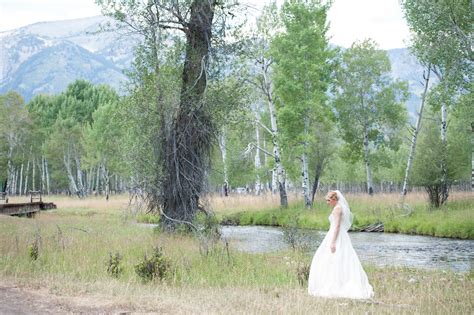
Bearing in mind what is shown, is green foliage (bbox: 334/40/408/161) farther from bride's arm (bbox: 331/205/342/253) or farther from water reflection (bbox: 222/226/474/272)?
bride's arm (bbox: 331/205/342/253)

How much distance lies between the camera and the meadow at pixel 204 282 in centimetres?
882

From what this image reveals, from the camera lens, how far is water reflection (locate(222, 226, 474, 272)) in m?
16.7

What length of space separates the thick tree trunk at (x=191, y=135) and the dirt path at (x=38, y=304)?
9.10 meters

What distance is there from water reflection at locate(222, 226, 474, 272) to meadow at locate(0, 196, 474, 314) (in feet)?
8.86

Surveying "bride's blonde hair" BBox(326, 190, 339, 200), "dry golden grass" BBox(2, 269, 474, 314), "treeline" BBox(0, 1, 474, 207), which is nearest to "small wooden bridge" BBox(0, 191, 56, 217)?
"treeline" BBox(0, 1, 474, 207)

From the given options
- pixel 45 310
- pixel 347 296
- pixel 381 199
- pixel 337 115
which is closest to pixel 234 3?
pixel 347 296

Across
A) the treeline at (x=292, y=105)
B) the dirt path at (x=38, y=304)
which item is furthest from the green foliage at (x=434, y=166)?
the dirt path at (x=38, y=304)

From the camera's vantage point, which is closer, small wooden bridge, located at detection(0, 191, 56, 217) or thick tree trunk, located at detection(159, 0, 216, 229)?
thick tree trunk, located at detection(159, 0, 216, 229)

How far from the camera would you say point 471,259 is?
17.2m

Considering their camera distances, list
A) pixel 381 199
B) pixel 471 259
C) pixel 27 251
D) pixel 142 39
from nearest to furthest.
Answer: pixel 27 251 < pixel 471 259 < pixel 142 39 < pixel 381 199

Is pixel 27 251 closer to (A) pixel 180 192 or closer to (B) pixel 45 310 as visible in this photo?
(B) pixel 45 310

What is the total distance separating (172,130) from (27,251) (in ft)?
23.2

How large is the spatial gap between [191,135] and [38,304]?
10786 millimetres

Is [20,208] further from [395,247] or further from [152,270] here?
[152,270]
